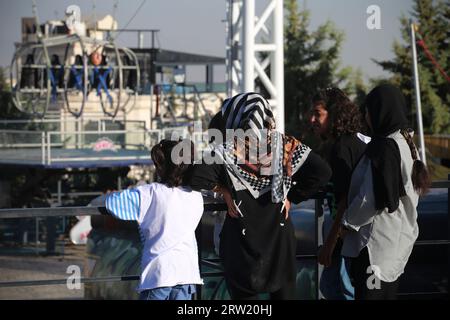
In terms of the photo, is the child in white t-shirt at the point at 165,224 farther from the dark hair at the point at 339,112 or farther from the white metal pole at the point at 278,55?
the white metal pole at the point at 278,55

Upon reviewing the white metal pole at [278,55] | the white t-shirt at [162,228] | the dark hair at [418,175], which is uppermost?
the white metal pole at [278,55]

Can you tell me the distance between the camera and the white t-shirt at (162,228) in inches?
145

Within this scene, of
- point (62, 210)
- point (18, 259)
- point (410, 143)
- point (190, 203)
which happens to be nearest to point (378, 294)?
point (410, 143)

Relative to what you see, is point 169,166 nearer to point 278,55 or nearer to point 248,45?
point 248,45

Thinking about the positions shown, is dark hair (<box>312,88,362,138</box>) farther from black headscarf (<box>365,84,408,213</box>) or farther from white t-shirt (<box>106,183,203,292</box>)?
white t-shirt (<box>106,183,203,292</box>)

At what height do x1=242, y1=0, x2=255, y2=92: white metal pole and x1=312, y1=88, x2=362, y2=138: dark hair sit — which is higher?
x1=242, y1=0, x2=255, y2=92: white metal pole

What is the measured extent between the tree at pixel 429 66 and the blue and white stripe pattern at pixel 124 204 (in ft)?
93.3

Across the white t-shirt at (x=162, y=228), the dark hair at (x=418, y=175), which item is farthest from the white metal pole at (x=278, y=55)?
the white t-shirt at (x=162, y=228)

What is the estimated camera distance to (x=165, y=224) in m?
3.71

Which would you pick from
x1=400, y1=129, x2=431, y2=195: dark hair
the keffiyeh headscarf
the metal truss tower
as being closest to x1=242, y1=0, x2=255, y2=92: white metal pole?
the metal truss tower

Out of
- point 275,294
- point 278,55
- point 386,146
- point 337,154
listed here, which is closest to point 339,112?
point 337,154

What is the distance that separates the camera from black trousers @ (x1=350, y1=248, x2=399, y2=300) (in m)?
3.74
